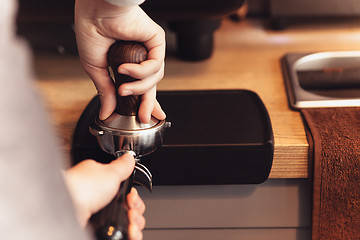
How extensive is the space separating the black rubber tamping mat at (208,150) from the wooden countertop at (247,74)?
2cm

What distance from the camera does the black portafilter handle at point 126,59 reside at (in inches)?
11.7

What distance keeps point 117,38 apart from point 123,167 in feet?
0.38

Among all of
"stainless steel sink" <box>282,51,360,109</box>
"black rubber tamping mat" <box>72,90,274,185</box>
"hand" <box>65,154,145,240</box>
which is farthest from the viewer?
"stainless steel sink" <box>282,51,360,109</box>

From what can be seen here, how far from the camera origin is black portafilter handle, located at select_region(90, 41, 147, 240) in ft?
0.67

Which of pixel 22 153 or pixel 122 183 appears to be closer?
pixel 22 153

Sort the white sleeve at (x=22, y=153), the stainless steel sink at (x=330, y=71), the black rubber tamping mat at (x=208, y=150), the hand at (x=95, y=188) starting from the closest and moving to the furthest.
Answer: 1. the white sleeve at (x=22, y=153)
2. the hand at (x=95, y=188)
3. the black rubber tamping mat at (x=208, y=150)
4. the stainless steel sink at (x=330, y=71)

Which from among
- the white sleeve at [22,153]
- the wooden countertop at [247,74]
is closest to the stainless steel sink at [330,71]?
the wooden countertop at [247,74]

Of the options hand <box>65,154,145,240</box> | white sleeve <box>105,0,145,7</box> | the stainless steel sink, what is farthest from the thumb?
the stainless steel sink

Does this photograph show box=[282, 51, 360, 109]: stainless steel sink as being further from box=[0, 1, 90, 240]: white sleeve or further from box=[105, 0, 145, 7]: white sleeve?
box=[0, 1, 90, 240]: white sleeve

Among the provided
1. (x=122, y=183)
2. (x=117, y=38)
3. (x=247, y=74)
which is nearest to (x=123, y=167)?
(x=122, y=183)

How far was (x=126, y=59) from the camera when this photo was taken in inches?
11.7

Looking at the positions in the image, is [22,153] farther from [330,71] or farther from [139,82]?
[330,71]

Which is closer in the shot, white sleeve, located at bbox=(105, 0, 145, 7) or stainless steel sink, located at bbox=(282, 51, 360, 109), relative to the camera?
white sleeve, located at bbox=(105, 0, 145, 7)

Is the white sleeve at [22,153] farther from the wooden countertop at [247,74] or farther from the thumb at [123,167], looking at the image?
the wooden countertop at [247,74]
